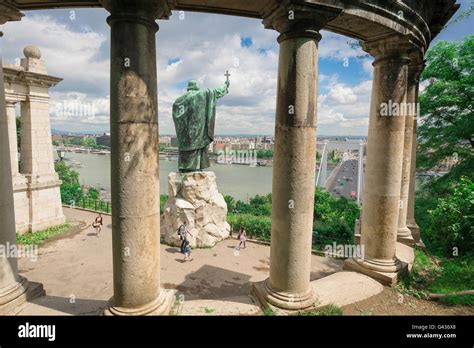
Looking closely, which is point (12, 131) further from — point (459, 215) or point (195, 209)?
point (459, 215)

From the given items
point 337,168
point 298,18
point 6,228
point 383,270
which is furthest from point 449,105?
point 337,168

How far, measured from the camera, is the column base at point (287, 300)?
5062 millimetres

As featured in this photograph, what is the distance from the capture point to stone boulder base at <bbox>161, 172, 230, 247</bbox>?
15.2m

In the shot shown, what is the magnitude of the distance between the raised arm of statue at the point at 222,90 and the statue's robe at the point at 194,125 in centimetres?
12

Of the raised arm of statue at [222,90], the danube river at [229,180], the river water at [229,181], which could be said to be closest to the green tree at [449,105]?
the raised arm of statue at [222,90]

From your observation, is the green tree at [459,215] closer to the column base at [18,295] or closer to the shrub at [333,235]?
the shrub at [333,235]

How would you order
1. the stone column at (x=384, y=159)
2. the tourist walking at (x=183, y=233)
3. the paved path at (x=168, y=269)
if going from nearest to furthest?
the stone column at (x=384, y=159) → the paved path at (x=168, y=269) → the tourist walking at (x=183, y=233)

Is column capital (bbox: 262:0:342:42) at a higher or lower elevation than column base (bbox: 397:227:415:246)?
higher

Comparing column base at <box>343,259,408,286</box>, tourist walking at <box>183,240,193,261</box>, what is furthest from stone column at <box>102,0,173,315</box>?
tourist walking at <box>183,240,193,261</box>

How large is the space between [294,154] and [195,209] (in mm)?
11437

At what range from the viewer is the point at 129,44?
4090mm

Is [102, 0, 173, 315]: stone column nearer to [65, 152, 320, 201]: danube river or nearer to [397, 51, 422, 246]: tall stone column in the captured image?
[397, 51, 422, 246]: tall stone column

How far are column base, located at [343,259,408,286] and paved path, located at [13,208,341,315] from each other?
3286 mm

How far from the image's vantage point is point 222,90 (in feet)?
56.7
